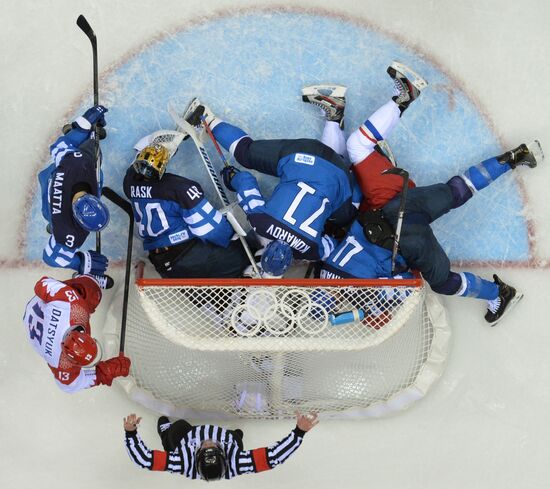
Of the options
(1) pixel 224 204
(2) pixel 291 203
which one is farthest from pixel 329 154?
(1) pixel 224 204

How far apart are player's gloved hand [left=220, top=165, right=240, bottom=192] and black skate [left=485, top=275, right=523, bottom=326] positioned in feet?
4.68

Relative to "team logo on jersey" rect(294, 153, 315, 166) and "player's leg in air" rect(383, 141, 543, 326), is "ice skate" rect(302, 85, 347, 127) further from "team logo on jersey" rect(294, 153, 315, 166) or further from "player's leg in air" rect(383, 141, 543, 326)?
"player's leg in air" rect(383, 141, 543, 326)

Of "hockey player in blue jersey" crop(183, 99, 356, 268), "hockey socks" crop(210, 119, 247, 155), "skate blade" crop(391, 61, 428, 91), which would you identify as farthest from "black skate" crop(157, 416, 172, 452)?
"skate blade" crop(391, 61, 428, 91)

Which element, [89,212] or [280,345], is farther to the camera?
[280,345]

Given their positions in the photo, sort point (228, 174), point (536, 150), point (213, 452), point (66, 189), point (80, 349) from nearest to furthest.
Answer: point (80, 349), point (66, 189), point (213, 452), point (228, 174), point (536, 150)

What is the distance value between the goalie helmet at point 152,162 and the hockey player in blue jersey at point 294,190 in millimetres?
363

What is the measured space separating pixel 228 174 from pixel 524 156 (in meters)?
1.47

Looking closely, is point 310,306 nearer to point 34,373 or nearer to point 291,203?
point 291,203

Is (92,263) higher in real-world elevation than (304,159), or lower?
lower

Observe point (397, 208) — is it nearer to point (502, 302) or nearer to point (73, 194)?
point (502, 302)

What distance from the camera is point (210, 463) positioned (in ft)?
10.9

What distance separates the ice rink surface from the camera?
379cm

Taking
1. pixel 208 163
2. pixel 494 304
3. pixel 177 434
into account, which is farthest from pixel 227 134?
pixel 494 304

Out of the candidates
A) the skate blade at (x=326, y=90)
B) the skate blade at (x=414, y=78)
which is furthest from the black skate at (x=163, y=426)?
the skate blade at (x=414, y=78)
